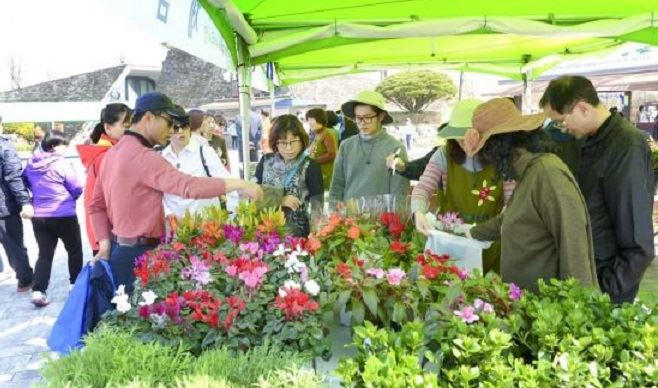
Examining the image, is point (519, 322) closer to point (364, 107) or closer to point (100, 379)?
point (100, 379)

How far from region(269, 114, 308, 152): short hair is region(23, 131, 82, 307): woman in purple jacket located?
90.9 inches

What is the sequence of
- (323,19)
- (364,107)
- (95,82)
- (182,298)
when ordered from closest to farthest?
(182,298)
(364,107)
(323,19)
(95,82)

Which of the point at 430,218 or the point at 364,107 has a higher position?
the point at 364,107

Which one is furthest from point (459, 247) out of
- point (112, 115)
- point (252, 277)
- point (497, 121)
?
point (112, 115)

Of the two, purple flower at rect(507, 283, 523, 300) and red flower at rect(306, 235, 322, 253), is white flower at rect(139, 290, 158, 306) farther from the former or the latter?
purple flower at rect(507, 283, 523, 300)

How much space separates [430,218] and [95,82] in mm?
39181

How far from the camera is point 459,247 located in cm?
216

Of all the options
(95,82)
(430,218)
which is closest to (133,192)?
(430,218)

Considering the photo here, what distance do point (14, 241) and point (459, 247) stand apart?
174 inches

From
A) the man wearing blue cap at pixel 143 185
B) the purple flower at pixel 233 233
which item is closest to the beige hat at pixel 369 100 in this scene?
the man wearing blue cap at pixel 143 185

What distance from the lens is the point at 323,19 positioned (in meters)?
3.87

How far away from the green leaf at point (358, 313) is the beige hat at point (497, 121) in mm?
682

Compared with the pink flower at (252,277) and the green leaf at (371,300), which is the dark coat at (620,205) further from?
the pink flower at (252,277)

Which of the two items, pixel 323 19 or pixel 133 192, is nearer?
pixel 133 192
